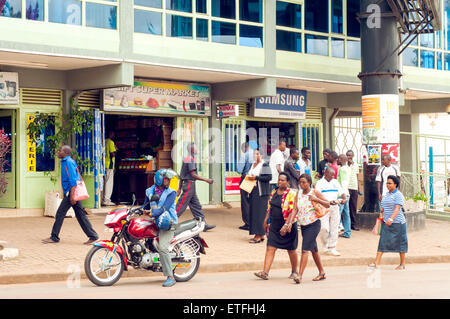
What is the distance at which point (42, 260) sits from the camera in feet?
34.6

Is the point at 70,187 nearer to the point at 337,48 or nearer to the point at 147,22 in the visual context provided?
the point at 147,22

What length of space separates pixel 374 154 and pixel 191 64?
4.64 m

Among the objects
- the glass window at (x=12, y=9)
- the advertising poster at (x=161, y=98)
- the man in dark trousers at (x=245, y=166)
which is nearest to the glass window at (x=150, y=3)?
the advertising poster at (x=161, y=98)

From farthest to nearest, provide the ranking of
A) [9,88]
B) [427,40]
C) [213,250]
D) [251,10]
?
[427,40] < [251,10] < [9,88] < [213,250]

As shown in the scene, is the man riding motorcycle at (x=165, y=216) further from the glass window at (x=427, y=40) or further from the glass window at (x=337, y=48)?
the glass window at (x=427, y=40)

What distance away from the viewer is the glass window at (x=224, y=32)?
55.7 ft

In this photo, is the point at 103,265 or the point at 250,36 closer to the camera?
the point at 103,265

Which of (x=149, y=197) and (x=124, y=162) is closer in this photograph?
(x=149, y=197)

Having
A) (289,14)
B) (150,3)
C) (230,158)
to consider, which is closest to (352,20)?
(289,14)

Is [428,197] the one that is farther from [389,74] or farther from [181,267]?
[181,267]

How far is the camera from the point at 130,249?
9.20 meters
